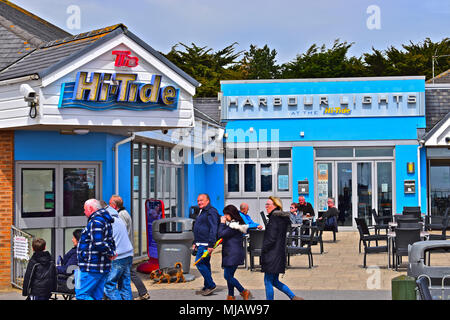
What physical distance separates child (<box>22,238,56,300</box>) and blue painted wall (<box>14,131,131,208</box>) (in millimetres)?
4452

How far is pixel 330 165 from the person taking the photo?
977 inches

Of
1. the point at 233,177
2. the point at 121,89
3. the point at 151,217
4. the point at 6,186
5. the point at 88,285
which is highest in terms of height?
the point at 121,89

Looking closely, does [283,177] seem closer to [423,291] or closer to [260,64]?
[423,291]

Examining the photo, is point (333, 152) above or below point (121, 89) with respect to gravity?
below

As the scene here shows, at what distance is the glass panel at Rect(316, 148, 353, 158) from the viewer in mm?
24797

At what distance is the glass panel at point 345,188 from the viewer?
24625mm

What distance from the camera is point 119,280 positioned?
10.0 m

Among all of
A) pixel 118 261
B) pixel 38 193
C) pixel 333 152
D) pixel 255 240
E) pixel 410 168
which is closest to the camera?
pixel 118 261

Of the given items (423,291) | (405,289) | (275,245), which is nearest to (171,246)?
(275,245)

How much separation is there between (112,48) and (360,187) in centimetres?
1449

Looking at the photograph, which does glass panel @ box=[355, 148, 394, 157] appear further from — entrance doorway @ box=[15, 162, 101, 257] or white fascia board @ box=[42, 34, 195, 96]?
entrance doorway @ box=[15, 162, 101, 257]
